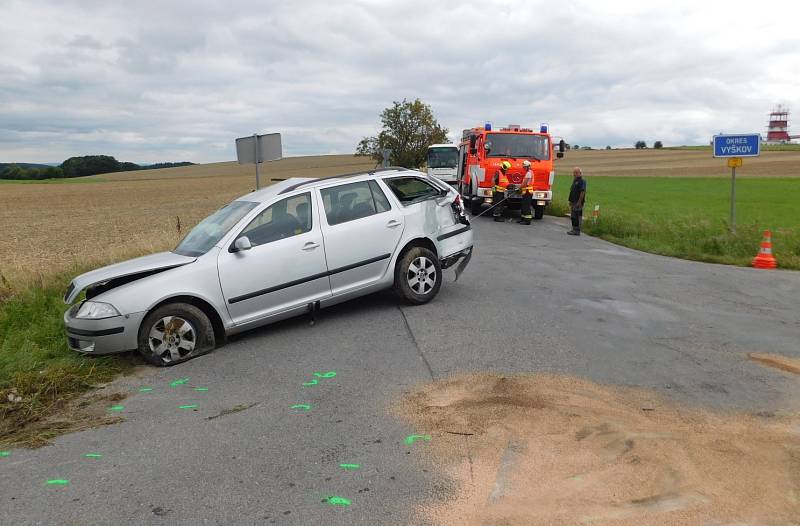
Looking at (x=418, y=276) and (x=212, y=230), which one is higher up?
(x=212, y=230)

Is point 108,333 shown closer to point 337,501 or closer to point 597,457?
point 337,501

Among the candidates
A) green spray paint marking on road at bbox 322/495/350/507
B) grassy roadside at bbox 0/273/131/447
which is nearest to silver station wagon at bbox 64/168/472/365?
grassy roadside at bbox 0/273/131/447

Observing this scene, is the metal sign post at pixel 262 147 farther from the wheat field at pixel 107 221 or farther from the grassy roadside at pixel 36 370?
the grassy roadside at pixel 36 370

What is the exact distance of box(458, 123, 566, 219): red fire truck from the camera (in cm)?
2016

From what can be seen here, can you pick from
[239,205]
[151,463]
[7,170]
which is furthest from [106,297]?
[7,170]

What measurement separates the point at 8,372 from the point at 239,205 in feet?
9.52

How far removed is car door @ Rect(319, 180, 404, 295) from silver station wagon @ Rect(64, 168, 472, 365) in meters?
0.01

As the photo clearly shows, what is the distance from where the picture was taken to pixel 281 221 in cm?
709

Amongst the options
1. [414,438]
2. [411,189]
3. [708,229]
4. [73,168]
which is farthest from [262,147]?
[73,168]

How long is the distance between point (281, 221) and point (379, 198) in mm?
1357

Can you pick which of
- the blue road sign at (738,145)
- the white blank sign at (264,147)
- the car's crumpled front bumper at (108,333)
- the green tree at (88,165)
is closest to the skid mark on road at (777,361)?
the car's crumpled front bumper at (108,333)

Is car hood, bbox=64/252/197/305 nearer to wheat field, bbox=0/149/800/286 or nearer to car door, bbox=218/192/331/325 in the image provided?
car door, bbox=218/192/331/325

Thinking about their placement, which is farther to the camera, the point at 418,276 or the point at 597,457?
the point at 418,276

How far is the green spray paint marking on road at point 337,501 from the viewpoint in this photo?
11.3 feet
